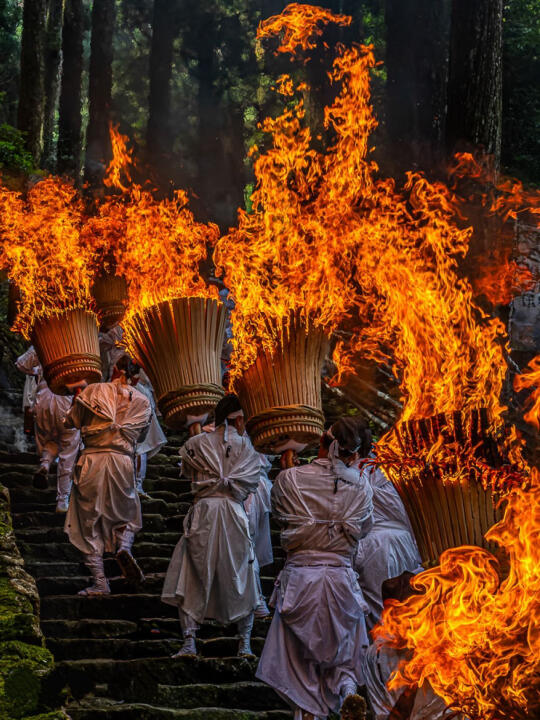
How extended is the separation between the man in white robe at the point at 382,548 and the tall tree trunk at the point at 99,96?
54.6ft

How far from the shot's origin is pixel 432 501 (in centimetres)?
426

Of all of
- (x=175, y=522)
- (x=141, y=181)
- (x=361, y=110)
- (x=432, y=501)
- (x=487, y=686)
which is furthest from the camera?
(x=141, y=181)

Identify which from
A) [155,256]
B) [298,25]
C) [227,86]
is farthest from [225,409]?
[227,86]

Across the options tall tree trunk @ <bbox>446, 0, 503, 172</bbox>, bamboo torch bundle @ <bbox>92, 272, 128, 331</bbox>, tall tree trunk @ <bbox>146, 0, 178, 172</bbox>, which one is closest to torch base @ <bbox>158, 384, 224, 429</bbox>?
bamboo torch bundle @ <bbox>92, 272, 128, 331</bbox>

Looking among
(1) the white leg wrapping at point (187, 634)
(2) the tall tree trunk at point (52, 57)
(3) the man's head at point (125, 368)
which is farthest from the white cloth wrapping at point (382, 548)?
(2) the tall tree trunk at point (52, 57)

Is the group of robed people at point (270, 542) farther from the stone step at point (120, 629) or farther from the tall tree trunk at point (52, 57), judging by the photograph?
the tall tree trunk at point (52, 57)

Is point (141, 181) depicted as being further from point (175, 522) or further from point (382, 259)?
point (382, 259)

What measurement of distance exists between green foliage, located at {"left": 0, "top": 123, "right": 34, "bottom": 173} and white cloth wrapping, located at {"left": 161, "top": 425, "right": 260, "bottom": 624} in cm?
1158

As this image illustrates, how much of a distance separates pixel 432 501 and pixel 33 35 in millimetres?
19237

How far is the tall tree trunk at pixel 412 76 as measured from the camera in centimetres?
1744

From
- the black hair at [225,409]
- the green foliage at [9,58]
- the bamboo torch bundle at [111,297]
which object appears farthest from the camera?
the green foliage at [9,58]

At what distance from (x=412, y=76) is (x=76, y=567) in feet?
36.3

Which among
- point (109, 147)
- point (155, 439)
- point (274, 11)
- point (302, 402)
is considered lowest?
point (302, 402)

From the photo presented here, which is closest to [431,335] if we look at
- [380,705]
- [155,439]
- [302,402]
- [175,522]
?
[302,402]
